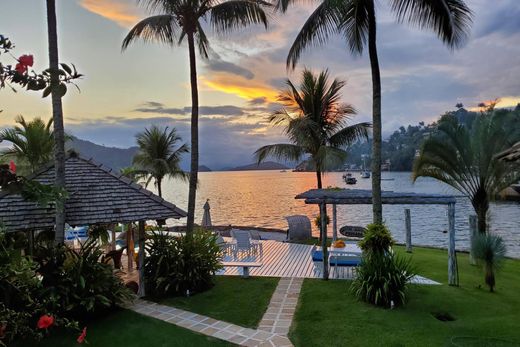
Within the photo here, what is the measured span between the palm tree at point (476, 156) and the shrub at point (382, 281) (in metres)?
A: 5.87

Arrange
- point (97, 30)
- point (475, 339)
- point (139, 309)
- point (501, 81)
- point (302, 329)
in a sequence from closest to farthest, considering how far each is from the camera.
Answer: point (475, 339)
point (302, 329)
point (139, 309)
point (97, 30)
point (501, 81)

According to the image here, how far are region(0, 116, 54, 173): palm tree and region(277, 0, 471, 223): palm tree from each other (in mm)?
12423

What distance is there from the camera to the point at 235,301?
8.67 m

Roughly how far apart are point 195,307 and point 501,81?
63.7 feet

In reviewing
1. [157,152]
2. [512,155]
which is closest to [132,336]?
[512,155]

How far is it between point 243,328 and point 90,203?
444 cm

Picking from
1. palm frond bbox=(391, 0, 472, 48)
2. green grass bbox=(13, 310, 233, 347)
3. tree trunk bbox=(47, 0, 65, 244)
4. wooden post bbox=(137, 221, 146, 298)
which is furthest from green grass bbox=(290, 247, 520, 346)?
palm frond bbox=(391, 0, 472, 48)

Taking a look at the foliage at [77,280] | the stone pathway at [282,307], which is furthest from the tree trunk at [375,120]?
the foliage at [77,280]

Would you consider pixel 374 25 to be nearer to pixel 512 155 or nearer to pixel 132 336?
pixel 512 155

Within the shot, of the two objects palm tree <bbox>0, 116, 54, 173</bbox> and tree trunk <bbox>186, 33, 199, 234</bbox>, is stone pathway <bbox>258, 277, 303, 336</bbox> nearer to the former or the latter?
tree trunk <bbox>186, 33, 199, 234</bbox>

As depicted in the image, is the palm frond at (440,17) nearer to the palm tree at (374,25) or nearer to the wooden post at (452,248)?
the palm tree at (374,25)

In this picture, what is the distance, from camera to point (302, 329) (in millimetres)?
7051

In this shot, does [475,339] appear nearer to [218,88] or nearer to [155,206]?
[155,206]

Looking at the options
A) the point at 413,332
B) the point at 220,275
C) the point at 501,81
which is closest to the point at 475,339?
the point at 413,332
